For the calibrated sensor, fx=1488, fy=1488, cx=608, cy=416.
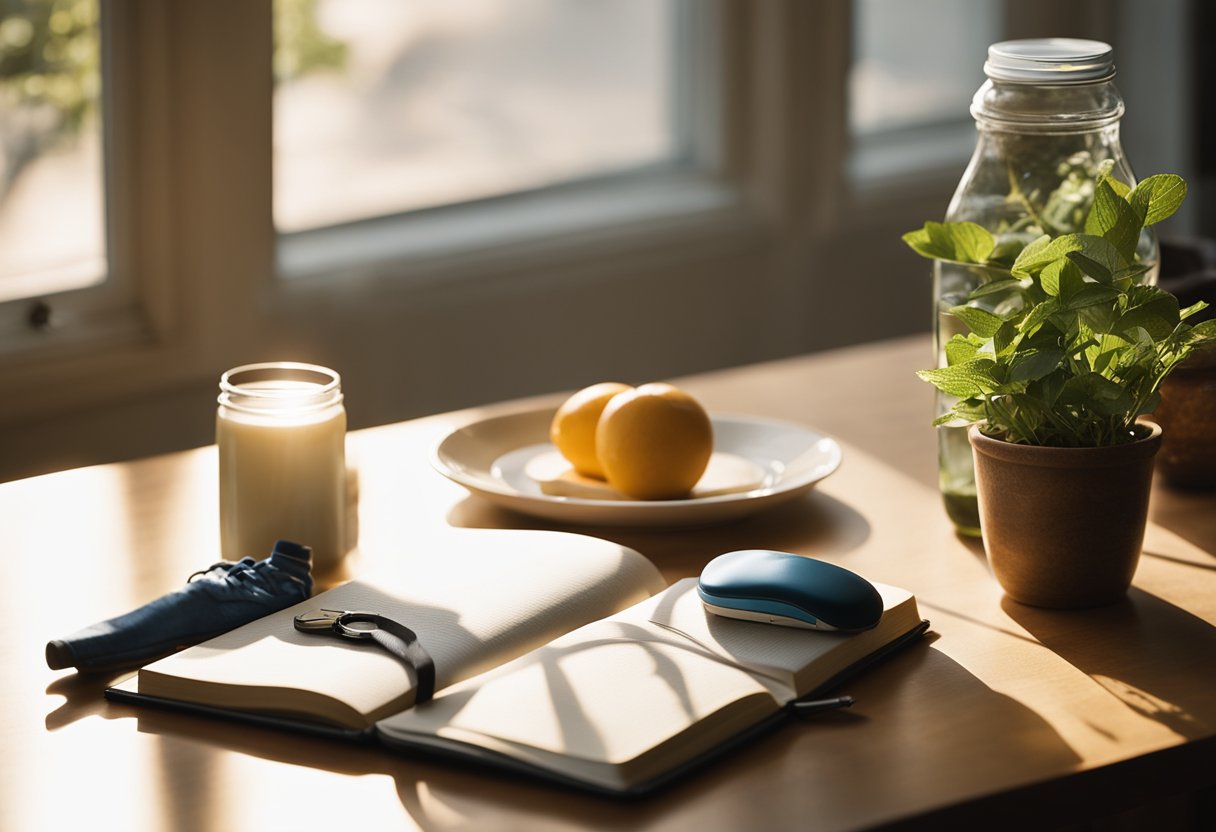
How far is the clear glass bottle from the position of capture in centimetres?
107

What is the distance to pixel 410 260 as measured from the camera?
7.88 ft

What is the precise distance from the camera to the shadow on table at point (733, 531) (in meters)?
1.09

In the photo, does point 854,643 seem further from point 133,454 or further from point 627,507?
point 133,454

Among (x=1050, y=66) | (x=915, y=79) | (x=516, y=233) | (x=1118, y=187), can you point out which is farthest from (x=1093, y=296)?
(x=915, y=79)

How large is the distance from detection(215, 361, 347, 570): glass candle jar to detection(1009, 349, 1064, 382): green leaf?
465 millimetres

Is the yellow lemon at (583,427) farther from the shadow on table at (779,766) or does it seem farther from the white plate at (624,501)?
the shadow on table at (779,766)

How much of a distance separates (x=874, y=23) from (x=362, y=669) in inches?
96.5

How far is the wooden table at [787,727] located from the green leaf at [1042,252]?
221 millimetres

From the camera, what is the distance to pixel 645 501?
3.72 feet

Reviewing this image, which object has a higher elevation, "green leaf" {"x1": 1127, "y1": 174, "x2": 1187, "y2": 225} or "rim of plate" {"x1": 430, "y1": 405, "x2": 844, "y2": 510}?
"green leaf" {"x1": 1127, "y1": 174, "x2": 1187, "y2": 225}

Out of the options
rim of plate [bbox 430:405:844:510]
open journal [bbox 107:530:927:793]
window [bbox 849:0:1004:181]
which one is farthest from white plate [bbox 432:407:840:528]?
window [bbox 849:0:1004:181]

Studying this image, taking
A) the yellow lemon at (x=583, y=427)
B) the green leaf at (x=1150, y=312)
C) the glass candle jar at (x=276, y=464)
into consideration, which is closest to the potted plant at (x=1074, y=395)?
the green leaf at (x=1150, y=312)

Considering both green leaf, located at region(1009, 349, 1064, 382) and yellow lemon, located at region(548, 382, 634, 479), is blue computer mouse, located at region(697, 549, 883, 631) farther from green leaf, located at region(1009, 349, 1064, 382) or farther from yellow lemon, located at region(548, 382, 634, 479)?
yellow lemon, located at region(548, 382, 634, 479)

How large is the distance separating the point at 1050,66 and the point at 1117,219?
0.58ft
